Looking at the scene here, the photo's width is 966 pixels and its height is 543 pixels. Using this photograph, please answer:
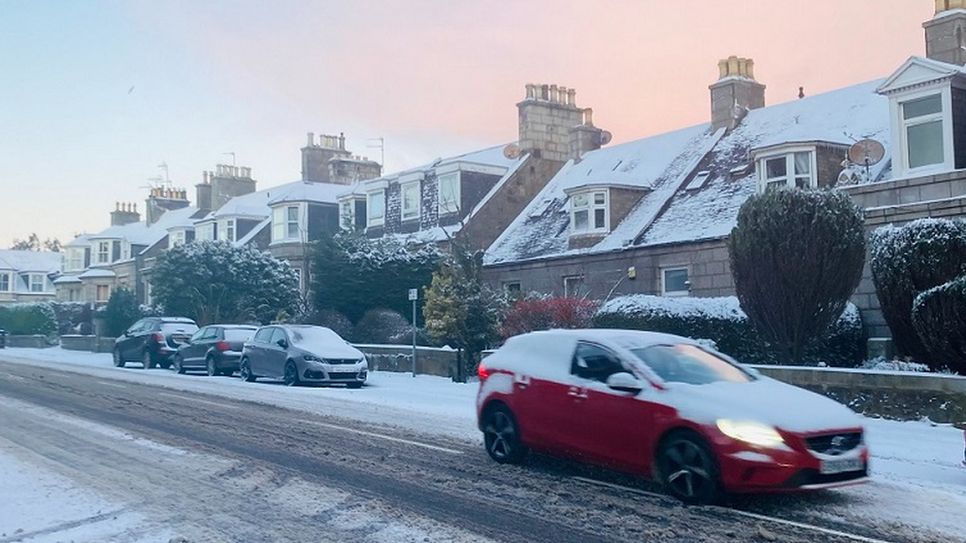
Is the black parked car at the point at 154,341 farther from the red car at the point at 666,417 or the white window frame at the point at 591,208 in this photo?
the red car at the point at 666,417

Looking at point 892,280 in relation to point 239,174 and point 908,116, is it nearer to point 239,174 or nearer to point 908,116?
point 908,116

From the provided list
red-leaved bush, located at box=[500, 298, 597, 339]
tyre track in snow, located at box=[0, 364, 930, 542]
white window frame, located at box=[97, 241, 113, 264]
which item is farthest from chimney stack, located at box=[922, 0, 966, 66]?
white window frame, located at box=[97, 241, 113, 264]

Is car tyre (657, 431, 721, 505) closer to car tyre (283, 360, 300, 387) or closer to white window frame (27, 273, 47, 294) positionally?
car tyre (283, 360, 300, 387)

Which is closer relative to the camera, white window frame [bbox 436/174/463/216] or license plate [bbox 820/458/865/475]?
license plate [bbox 820/458/865/475]

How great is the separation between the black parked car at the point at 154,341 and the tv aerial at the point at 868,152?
20312 millimetres

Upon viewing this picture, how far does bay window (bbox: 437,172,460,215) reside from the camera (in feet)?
120

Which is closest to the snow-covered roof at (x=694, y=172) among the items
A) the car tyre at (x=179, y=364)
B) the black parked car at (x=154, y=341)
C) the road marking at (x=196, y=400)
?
the black parked car at (x=154, y=341)

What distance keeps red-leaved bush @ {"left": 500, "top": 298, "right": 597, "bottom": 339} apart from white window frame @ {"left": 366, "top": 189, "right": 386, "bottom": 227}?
19451 mm

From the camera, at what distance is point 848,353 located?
60.8 ft

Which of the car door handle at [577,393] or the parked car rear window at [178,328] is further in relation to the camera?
the parked car rear window at [178,328]

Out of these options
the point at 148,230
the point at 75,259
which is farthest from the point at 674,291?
the point at 75,259

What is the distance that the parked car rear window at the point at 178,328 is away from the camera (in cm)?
2942

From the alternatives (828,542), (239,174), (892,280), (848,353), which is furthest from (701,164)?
(239,174)

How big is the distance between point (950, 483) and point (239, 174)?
5382 centimetres
